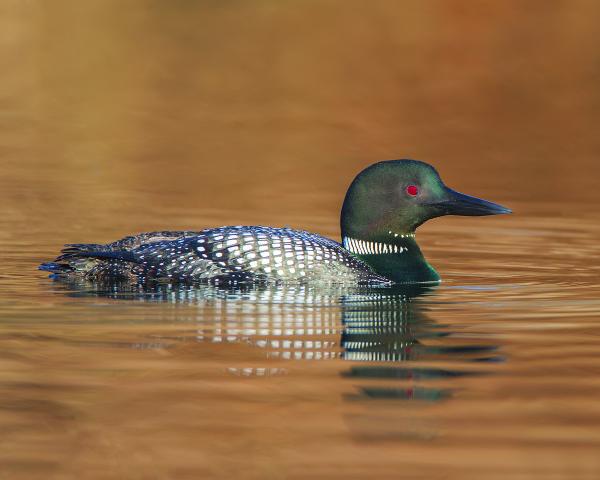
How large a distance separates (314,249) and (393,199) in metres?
0.60

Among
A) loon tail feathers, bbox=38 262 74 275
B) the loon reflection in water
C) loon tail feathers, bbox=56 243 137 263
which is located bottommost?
the loon reflection in water

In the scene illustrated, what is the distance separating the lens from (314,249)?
7.11 m

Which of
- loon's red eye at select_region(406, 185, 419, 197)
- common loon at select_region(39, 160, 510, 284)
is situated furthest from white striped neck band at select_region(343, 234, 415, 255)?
loon's red eye at select_region(406, 185, 419, 197)

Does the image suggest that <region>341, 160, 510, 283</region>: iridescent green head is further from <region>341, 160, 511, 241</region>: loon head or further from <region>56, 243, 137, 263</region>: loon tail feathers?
<region>56, 243, 137, 263</region>: loon tail feathers

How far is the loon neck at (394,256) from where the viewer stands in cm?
742

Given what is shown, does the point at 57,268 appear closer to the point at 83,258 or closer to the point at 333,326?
the point at 83,258

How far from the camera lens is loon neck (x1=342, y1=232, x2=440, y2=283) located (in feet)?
24.3

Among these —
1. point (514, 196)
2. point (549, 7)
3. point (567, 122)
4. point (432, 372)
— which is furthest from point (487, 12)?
point (432, 372)

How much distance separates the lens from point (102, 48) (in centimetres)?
2002

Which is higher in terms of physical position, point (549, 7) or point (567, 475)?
point (549, 7)

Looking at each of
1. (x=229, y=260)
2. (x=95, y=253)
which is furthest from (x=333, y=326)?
(x=95, y=253)

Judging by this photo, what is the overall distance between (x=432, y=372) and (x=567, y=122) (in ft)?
38.6

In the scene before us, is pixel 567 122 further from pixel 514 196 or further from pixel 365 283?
pixel 365 283

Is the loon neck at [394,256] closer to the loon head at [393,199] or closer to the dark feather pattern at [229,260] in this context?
the loon head at [393,199]
